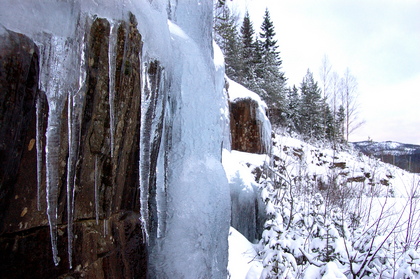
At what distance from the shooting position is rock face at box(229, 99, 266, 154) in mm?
5605

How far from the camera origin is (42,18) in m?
0.81

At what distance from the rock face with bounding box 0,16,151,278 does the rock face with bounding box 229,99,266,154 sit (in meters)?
4.32

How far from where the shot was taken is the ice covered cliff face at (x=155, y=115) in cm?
85

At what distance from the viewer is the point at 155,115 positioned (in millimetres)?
1387

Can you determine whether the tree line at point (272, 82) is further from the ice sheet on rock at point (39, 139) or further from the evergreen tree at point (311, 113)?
the ice sheet on rock at point (39, 139)

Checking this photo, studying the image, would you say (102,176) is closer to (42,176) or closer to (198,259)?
(42,176)

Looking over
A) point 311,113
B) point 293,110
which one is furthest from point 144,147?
point 311,113

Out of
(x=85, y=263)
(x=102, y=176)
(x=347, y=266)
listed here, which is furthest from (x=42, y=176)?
(x=347, y=266)

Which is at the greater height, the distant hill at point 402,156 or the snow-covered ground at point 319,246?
the distant hill at point 402,156

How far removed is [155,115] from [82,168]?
0.49 m

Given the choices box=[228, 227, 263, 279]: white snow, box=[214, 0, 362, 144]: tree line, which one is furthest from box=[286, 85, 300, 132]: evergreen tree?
box=[228, 227, 263, 279]: white snow

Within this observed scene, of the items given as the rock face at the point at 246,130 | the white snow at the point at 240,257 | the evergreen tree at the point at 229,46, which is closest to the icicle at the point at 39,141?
the white snow at the point at 240,257

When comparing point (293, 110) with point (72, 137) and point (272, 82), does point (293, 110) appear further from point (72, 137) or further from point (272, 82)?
point (72, 137)

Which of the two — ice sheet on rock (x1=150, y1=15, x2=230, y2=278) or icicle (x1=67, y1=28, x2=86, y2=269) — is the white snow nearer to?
ice sheet on rock (x1=150, y1=15, x2=230, y2=278)
